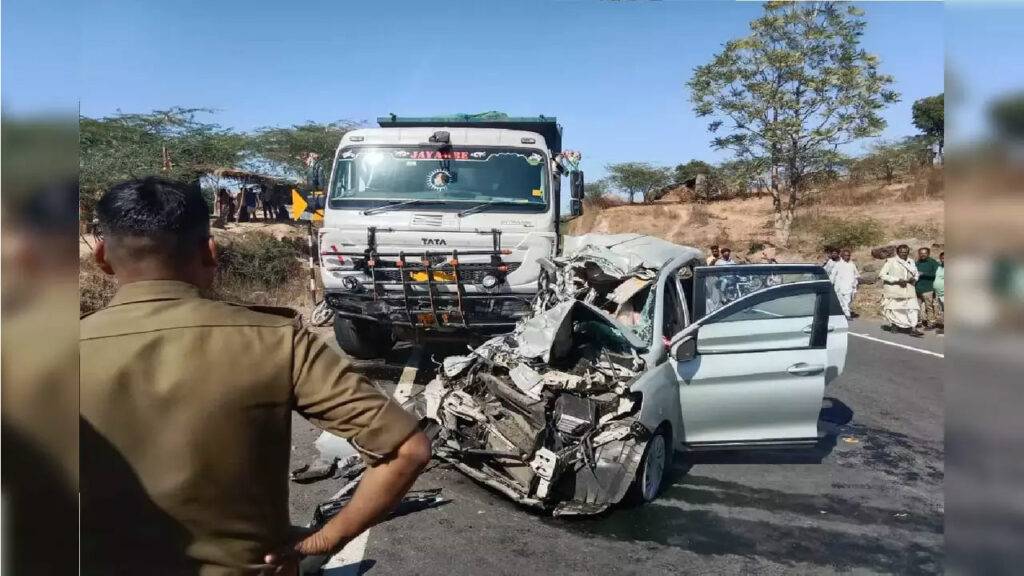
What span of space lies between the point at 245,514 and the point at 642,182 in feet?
12.0

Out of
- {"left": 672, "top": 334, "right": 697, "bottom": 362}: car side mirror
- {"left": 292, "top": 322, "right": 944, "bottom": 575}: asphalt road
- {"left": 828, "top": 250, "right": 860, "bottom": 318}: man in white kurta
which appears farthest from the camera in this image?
{"left": 828, "top": 250, "right": 860, "bottom": 318}: man in white kurta

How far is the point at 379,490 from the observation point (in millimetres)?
1608

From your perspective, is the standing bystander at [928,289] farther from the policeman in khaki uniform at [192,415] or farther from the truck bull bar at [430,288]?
the truck bull bar at [430,288]

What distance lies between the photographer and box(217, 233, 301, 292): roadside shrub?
3.51m

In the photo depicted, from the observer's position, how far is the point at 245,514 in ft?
5.16

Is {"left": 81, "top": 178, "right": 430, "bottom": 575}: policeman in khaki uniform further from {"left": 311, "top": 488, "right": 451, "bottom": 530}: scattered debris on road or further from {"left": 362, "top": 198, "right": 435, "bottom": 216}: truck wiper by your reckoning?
{"left": 362, "top": 198, "right": 435, "bottom": 216}: truck wiper

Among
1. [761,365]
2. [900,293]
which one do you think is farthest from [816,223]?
[900,293]
